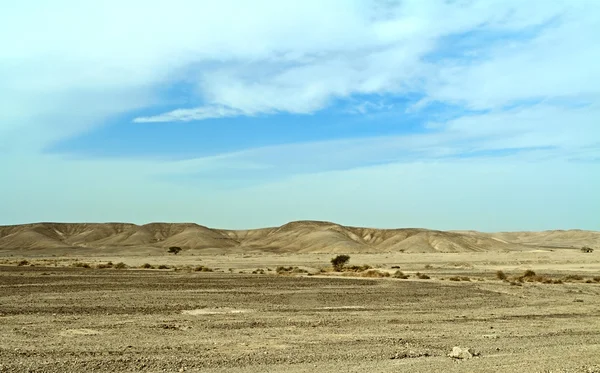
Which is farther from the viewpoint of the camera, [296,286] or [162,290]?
[296,286]

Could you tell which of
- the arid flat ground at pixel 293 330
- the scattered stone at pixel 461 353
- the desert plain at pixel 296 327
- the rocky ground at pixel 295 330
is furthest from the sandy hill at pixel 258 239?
the scattered stone at pixel 461 353

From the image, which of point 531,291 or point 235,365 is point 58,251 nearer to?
point 531,291

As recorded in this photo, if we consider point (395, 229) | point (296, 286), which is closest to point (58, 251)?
point (395, 229)

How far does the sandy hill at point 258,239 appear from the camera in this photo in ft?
496

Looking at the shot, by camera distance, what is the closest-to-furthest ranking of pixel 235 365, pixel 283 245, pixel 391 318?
pixel 235 365 → pixel 391 318 → pixel 283 245

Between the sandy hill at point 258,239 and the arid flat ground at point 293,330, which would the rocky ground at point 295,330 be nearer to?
the arid flat ground at point 293,330

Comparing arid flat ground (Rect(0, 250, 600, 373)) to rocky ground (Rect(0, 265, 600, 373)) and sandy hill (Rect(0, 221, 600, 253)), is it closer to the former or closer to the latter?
rocky ground (Rect(0, 265, 600, 373))

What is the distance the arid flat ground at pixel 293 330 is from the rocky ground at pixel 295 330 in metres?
0.04

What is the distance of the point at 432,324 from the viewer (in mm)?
20734

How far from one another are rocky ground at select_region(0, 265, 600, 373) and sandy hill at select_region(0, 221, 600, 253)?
110433 mm

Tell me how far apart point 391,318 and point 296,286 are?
1622 centimetres

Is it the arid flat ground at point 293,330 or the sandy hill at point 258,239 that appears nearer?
the arid flat ground at point 293,330

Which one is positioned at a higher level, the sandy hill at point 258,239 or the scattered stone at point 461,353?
the sandy hill at point 258,239

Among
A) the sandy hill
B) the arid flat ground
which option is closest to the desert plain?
the arid flat ground
